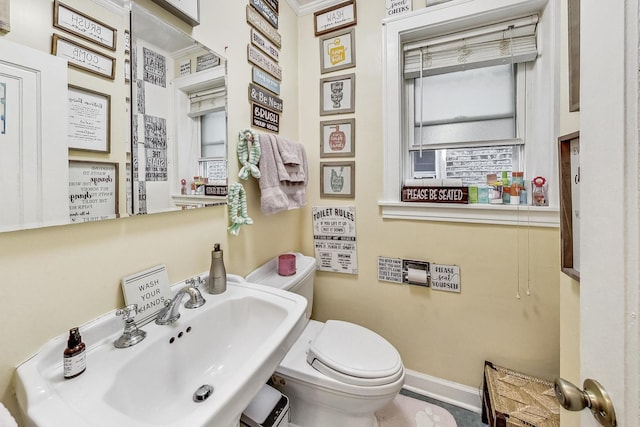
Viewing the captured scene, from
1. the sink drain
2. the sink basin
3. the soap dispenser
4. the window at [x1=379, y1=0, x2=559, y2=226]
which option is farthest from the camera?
the window at [x1=379, y1=0, x2=559, y2=226]

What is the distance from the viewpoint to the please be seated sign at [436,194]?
134 cm

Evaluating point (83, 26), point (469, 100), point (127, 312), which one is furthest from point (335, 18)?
point (127, 312)

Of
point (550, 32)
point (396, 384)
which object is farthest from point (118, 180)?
point (550, 32)

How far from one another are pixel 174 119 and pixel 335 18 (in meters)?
1.19

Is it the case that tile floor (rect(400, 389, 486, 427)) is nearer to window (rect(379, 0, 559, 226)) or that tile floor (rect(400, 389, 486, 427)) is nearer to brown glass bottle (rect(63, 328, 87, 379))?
window (rect(379, 0, 559, 226))

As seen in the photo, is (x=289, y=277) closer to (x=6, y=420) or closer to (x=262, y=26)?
(x=6, y=420)

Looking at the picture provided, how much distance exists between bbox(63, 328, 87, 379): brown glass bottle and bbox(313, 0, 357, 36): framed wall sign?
70.8 inches

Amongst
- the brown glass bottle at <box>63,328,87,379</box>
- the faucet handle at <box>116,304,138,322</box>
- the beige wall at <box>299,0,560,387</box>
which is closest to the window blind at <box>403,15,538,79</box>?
the beige wall at <box>299,0,560,387</box>

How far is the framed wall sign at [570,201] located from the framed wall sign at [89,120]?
4.22ft

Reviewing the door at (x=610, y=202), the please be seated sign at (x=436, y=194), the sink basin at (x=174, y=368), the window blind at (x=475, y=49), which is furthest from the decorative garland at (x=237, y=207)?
the window blind at (x=475, y=49)

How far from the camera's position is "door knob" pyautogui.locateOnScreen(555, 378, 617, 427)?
1.14ft

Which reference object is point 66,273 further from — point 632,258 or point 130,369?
point 632,258

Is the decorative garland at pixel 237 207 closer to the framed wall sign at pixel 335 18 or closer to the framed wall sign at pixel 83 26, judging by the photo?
the framed wall sign at pixel 83 26

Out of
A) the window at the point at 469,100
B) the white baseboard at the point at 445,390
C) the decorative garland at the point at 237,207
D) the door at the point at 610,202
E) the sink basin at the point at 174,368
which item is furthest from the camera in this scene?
the white baseboard at the point at 445,390
